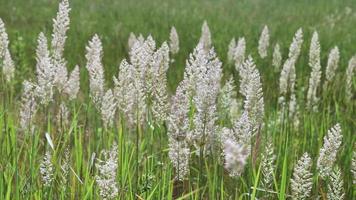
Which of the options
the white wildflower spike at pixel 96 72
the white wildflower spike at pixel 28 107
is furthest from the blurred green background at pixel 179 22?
the white wildflower spike at pixel 96 72

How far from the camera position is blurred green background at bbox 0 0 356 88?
Result: 1005 cm

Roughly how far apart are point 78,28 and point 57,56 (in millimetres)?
9014

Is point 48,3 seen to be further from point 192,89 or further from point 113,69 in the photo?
point 192,89

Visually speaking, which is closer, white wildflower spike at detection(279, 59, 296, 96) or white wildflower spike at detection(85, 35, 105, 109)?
white wildflower spike at detection(85, 35, 105, 109)

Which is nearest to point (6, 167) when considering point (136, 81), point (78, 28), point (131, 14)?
point (136, 81)

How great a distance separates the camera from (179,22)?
1311 cm

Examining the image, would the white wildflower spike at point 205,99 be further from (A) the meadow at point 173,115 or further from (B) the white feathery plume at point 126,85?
(B) the white feathery plume at point 126,85

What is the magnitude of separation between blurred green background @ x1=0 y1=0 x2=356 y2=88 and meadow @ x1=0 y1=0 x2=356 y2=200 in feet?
0.21

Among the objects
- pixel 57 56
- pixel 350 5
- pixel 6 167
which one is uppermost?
pixel 350 5

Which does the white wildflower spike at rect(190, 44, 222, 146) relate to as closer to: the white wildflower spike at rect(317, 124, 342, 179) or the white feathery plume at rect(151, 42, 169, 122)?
the white feathery plume at rect(151, 42, 169, 122)

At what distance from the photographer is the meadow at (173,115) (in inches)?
109

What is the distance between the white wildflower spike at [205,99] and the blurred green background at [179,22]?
455 cm

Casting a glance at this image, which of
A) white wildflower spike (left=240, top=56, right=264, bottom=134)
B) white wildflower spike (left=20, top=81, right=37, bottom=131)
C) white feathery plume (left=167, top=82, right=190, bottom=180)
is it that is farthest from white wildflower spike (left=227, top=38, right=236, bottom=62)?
white feathery plume (left=167, top=82, right=190, bottom=180)

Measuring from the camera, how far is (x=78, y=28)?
12.1m
